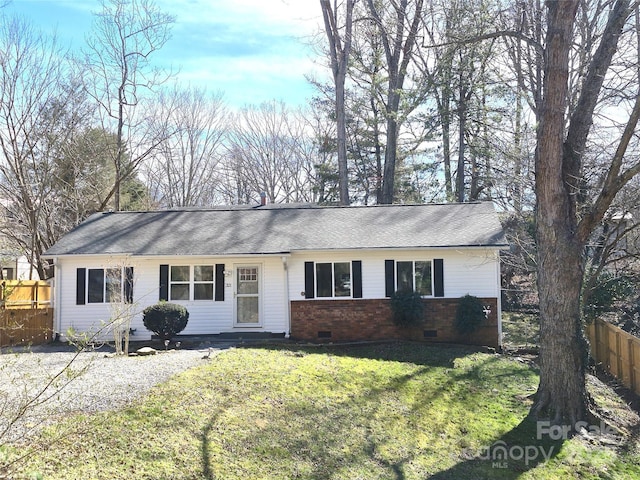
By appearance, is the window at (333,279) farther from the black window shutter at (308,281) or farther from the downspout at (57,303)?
the downspout at (57,303)

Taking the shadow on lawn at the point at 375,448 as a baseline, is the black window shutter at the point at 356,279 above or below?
above

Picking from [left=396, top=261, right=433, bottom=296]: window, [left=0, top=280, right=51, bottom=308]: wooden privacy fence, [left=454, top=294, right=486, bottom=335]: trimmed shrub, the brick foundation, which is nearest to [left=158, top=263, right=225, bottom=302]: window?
the brick foundation

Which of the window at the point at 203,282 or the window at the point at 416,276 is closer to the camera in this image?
the window at the point at 416,276

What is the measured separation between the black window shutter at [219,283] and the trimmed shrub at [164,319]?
6.34 feet

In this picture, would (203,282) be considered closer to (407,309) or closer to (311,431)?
(407,309)

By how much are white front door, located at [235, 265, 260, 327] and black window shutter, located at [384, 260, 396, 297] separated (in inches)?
148

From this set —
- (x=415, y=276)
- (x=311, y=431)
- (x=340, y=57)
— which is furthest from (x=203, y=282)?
(x=340, y=57)

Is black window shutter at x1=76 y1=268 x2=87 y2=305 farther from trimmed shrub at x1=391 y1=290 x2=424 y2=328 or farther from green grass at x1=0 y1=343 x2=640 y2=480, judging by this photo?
trimmed shrub at x1=391 y1=290 x2=424 y2=328

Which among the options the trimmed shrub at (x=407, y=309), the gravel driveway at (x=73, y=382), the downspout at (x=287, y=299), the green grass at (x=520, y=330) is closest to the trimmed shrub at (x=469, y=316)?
the trimmed shrub at (x=407, y=309)

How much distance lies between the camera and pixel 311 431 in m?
7.26

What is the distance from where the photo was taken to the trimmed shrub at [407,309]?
14219mm

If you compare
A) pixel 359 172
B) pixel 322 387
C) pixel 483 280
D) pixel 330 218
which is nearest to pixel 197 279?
pixel 330 218

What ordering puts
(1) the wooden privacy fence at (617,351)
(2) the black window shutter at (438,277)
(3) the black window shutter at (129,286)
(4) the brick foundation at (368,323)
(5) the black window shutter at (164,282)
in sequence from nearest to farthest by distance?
(1) the wooden privacy fence at (617,351) → (4) the brick foundation at (368,323) → (2) the black window shutter at (438,277) → (3) the black window shutter at (129,286) → (5) the black window shutter at (164,282)

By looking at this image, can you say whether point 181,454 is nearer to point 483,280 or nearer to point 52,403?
point 52,403
